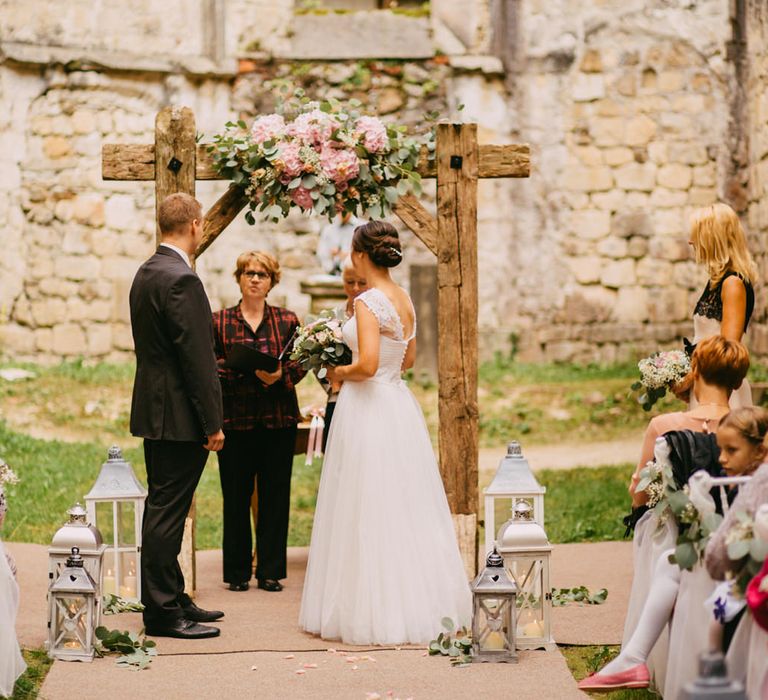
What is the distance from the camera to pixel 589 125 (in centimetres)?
1443

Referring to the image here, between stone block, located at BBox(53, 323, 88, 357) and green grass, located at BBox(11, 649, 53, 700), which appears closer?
green grass, located at BBox(11, 649, 53, 700)

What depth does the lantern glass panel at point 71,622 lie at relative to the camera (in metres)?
5.45

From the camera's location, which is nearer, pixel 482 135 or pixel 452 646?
pixel 452 646

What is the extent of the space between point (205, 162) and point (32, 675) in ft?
9.36

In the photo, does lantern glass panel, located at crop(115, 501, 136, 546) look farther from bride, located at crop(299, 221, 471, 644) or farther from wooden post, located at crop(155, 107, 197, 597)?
bride, located at crop(299, 221, 471, 644)

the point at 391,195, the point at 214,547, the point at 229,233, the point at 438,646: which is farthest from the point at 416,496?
the point at 229,233

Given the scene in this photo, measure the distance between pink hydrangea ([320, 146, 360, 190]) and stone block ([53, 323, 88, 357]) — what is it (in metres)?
7.94

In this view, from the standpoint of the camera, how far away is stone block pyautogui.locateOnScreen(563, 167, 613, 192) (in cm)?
1441

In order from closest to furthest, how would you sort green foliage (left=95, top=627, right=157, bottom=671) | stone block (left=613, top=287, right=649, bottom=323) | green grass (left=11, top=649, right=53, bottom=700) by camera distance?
green grass (left=11, top=649, right=53, bottom=700)
green foliage (left=95, top=627, right=157, bottom=671)
stone block (left=613, top=287, right=649, bottom=323)

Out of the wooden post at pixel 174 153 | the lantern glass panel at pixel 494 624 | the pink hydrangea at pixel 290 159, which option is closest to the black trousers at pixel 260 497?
the wooden post at pixel 174 153

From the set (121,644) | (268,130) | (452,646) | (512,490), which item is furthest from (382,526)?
(268,130)

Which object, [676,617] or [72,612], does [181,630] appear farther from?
[676,617]

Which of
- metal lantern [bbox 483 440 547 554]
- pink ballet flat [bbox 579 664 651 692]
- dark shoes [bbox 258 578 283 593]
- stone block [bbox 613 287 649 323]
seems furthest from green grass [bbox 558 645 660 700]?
stone block [bbox 613 287 649 323]

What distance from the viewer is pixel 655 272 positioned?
14.5 metres
